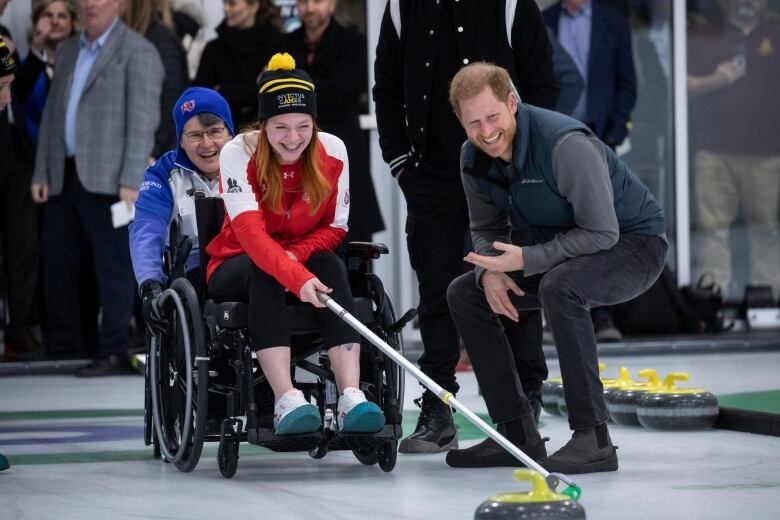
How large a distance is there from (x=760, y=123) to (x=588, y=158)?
17.4 ft

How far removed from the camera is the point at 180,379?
410cm

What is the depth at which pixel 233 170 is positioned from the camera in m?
3.99

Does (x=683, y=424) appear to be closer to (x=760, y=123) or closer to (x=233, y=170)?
(x=233, y=170)

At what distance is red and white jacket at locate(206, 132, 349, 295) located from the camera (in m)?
3.92

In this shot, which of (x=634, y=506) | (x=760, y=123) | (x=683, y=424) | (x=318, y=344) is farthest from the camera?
(x=760, y=123)

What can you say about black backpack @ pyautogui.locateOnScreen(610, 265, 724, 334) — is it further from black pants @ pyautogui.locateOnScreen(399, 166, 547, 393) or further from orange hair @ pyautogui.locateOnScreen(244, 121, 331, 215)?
orange hair @ pyautogui.locateOnScreen(244, 121, 331, 215)

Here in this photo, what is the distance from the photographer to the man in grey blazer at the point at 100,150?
6.76m

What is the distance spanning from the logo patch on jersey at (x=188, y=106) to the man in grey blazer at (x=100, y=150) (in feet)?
7.51

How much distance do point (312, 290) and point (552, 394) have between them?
1485 mm

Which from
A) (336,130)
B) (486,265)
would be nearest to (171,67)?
(336,130)

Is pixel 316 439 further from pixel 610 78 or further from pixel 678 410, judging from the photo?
pixel 610 78

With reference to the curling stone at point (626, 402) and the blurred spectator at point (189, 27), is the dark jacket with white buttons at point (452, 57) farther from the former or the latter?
the blurred spectator at point (189, 27)

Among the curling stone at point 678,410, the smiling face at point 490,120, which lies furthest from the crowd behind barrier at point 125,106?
the smiling face at point 490,120

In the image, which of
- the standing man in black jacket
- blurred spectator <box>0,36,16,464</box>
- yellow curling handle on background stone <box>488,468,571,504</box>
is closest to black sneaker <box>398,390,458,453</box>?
the standing man in black jacket
